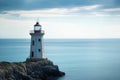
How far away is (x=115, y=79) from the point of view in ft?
109

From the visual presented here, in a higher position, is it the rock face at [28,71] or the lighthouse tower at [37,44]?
the lighthouse tower at [37,44]

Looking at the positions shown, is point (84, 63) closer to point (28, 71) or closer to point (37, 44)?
point (37, 44)

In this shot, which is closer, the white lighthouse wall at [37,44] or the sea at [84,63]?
the white lighthouse wall at [37,44]

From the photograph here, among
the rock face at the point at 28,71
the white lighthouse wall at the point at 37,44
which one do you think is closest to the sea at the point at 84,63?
the rock face at the point at 28,71

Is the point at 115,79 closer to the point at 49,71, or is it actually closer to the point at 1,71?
the point at 49,71

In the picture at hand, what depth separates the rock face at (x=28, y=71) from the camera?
79.9 ft

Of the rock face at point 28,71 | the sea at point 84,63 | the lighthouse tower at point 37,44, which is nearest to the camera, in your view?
the rock face at point 28,71

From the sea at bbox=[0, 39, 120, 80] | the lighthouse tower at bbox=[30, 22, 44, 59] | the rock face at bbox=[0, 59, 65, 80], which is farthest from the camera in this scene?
the sea at bbox=[0, 39, 120, 80]

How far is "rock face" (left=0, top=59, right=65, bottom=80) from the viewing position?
79.9 feet

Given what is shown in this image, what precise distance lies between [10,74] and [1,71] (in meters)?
1.66

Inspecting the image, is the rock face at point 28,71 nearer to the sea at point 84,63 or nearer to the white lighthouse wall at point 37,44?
the white lighthouse wall at point 37,44

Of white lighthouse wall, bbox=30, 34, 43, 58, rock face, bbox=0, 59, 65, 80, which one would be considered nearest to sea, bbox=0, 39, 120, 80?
rock face, bbox=0, 59, 65, 80

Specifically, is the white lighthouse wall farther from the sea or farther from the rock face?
the sea

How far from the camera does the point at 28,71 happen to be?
93.6 ft
